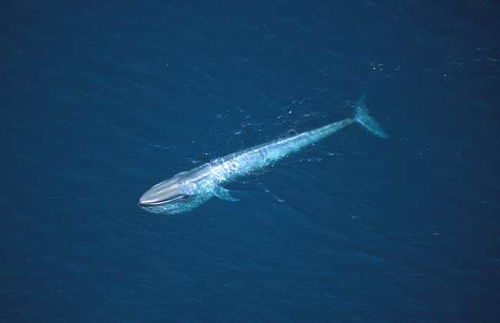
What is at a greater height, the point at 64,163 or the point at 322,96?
the point at 322,96

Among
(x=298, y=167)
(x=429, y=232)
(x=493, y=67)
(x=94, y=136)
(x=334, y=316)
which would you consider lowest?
(x=334, y=316)

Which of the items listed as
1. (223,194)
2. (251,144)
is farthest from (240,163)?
(223,194)

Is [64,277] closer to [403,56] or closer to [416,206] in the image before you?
[416,206]

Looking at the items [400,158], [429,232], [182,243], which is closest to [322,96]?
[400,158]

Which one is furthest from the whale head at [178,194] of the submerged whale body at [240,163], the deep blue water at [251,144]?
the deep blue water at [251,144]

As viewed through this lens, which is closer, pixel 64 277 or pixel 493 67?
pixel 493 67

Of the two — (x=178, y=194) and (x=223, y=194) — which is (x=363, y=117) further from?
(x=178, y=194)

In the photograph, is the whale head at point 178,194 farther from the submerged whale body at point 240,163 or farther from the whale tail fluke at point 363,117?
the whale tail fluke at point 363,117
